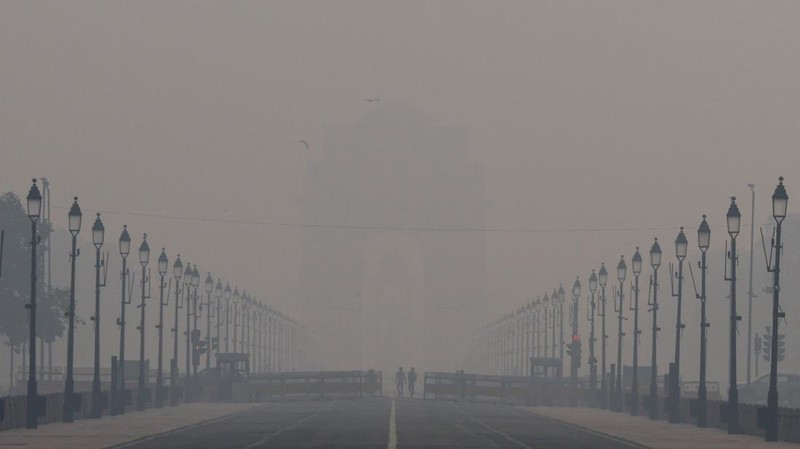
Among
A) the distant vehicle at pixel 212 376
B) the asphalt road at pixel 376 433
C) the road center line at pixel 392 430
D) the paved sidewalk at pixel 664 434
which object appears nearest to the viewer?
the road center line at pixel 392 430

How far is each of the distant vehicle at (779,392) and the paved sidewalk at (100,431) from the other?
115 feet

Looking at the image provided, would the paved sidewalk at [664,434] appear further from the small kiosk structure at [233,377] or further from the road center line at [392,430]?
the small kiosk structure at [233,377]

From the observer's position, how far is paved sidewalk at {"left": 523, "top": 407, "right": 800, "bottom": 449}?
167 ft

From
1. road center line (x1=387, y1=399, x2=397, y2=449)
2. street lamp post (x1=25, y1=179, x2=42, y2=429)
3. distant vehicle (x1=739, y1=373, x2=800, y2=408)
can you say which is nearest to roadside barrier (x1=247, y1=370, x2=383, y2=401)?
distant vehicle (x1=739, y1=373, x2=800, y2=408)

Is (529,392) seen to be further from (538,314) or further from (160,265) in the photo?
(538,314)

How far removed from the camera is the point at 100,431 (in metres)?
58.2

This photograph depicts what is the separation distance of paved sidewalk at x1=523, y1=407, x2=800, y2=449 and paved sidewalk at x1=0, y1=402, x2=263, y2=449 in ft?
47.6

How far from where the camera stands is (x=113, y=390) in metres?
75.5

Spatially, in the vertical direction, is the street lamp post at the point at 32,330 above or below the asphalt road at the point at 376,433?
above

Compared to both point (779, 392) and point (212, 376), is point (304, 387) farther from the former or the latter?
point (779, 392)

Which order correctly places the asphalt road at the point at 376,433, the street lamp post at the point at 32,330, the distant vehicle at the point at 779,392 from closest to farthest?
the asphalt road at the point at 376,433 → the street lamp post at the point at 32,330 → the distant vehicle at the point at 779,392

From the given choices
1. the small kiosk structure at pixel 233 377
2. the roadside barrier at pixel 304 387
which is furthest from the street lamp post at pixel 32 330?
the roadside barrier at pixel 304 387

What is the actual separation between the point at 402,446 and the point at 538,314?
126818 millimetres

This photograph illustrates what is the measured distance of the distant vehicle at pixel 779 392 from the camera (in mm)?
101812
